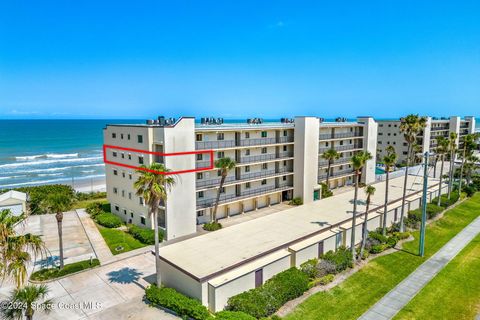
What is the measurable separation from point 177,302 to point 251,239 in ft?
29.0

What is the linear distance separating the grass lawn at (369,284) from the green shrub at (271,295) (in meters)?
1.07

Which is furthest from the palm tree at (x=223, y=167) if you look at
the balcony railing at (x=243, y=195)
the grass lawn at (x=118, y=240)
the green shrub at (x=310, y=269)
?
the green shrub at (x=310, y=269)

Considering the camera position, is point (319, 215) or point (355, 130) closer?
point (319, 215)

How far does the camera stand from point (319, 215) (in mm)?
34094

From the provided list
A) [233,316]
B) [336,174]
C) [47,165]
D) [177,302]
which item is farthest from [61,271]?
[47,165]

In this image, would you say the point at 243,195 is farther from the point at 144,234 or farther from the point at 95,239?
the point at 95,239

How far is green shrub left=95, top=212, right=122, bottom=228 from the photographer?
37.2 meters

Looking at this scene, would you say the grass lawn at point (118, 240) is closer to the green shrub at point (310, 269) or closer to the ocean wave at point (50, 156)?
the green shrub at point (310, 269)

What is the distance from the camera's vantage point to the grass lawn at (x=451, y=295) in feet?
70.9

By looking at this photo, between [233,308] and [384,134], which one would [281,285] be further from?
[384,134]

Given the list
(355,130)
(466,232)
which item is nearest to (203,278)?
(466,232)

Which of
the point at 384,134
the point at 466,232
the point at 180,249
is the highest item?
the point at 384,134

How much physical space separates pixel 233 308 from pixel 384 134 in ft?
252

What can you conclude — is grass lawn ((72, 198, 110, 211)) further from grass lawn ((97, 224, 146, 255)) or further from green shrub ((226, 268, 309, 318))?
green shrub ((226, 268, 309, 318))
